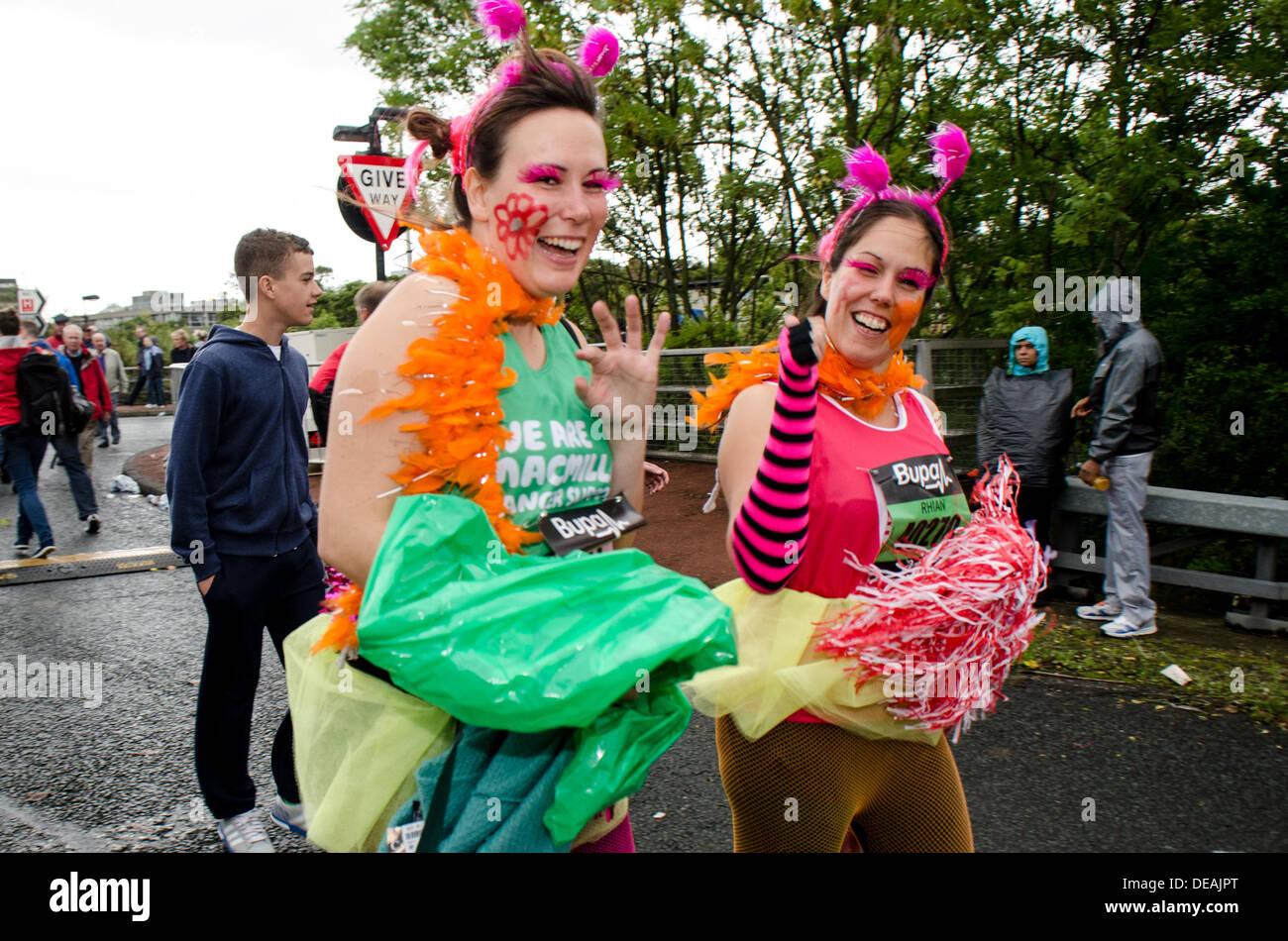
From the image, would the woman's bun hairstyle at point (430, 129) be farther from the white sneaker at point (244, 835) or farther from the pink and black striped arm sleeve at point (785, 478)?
the white sneaker at point (244, 835)

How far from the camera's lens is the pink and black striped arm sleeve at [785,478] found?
5.98 ft

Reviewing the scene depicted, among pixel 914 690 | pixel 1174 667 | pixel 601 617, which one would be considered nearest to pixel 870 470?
pixel 914 690

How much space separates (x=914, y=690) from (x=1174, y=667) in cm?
375

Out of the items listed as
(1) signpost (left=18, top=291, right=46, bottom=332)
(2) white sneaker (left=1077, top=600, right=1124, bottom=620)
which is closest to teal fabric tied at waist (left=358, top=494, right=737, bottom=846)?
(2) white sneaker (left=1077, top=600, right=1124, bottom=620)

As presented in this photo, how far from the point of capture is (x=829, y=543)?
200 cm

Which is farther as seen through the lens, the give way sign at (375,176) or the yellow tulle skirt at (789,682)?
the give way sign at (375,176)

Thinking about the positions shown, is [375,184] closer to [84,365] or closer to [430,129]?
[430,129]

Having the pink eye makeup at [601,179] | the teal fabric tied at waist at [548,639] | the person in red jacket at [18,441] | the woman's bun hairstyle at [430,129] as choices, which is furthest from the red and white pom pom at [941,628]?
the person in red jacket at [18,441]

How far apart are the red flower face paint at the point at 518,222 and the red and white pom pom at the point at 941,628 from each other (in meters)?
0.96

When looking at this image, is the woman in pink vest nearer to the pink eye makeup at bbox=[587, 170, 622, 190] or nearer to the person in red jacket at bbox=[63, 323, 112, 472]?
the pink eye makeup at bbox=[587, 170, 622, 190]

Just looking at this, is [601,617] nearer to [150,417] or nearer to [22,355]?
[22,355]

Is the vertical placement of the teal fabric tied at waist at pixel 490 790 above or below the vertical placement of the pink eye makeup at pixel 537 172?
below

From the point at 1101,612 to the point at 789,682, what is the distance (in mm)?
4568

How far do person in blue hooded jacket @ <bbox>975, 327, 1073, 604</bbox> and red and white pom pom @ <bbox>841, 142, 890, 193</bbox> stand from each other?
4058mm
